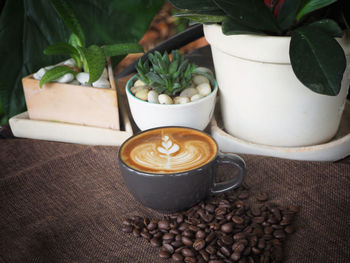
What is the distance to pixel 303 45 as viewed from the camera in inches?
27.8

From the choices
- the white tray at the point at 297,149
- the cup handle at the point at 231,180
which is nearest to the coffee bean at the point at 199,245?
the cup handle at the point at 231,180

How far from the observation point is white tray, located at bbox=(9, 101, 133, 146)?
954 mm

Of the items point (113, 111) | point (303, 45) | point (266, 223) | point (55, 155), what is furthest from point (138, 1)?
point (266, 223)

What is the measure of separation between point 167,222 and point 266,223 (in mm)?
164

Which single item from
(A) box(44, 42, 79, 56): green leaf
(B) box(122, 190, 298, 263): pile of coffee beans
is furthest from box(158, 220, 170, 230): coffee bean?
(A) box(44, 42, 79, 56): green leaf

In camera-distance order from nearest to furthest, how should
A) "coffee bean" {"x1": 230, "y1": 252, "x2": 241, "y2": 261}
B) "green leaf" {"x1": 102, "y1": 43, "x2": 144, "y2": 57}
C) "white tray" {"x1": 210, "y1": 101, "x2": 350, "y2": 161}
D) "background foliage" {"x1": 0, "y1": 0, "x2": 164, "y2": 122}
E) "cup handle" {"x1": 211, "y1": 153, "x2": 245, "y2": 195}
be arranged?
"coffee bean" {"x1": 230, "y1": 252, "x2": 241, "y2": 261} → "cup handle" {"x1": 211, "y1": 153, "x2": 245, "y2": 195} → "white tray" {"x1": 210, "y1": 101, "x2": 350, "y2": 161} → "green leaf" {"x1": 102, "y1": 43, "x2": 144, "y2": 57} → "background foliage" {"x1": 0, "y1": 0, "x2": 164, "y2": 122}

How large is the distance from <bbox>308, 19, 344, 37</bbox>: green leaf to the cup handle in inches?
10.1

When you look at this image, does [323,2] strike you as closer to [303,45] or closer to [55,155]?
[303,45]

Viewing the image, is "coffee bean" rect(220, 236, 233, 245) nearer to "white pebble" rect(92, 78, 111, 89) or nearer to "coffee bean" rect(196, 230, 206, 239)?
"coffee bean" rect(196, 230, 206, 239)

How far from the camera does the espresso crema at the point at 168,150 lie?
2.38ft

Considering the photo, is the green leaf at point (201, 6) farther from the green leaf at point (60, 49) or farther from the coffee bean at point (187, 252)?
the coffee bean at point (187, 252)

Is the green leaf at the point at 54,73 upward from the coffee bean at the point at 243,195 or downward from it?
upward

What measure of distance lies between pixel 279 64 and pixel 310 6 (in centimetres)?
11

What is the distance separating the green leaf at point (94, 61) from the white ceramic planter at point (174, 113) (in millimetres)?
77
